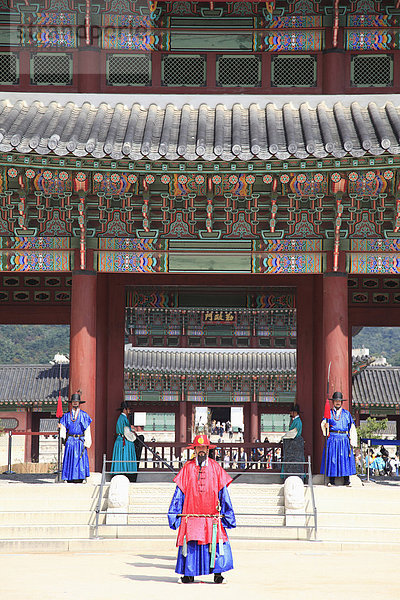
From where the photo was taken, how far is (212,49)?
723 inches

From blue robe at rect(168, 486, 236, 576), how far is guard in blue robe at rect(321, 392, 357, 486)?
487 cm

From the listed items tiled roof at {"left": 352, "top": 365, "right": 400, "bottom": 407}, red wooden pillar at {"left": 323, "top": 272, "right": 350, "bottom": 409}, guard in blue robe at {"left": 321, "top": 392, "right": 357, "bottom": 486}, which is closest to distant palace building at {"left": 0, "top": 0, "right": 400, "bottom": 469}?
red wooden pillar at {"left": 323, "top": 272, "right": 350, "bottom": 409}

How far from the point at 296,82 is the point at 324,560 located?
9.91 m

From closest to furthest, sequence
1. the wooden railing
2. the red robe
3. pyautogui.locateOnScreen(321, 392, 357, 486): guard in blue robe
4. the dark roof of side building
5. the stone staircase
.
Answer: the red robe
the stone staircase
pyautogui.locateOnScreen(321, 392, 357, 486): guard in blue robe
the wooden railing
the dark roof of side building

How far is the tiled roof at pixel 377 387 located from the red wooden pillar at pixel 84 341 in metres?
25.6

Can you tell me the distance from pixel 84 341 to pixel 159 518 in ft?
12.6

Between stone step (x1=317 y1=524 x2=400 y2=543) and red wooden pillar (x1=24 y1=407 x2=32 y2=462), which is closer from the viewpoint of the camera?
stone step (x1=317 y1=524 x2=400 y2=543)

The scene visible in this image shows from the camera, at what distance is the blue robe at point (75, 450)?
1547 cm

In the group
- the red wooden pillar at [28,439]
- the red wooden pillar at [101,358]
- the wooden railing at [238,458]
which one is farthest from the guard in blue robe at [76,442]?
the red wooden pillar at [28,439]

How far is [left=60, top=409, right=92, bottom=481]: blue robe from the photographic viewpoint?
1547 centimetres

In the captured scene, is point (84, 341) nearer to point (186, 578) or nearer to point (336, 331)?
point (336, 331)

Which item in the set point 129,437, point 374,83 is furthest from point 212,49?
point 129,437

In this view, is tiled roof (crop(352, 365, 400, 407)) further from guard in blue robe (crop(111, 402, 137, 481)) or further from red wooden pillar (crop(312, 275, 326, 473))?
guard in blue robe (crop(111, 402, 137, 481))

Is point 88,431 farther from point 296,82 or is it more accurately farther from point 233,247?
point 296,82
